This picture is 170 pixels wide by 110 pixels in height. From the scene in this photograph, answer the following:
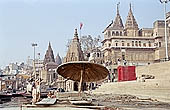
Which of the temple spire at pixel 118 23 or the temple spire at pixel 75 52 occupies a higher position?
the temple spire at pixel 118 23

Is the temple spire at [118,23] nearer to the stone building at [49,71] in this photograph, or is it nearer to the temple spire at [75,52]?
the temple spire at [75,52]

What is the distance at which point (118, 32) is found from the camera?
7419 centimetres

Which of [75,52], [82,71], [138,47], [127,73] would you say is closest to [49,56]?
[138,47]

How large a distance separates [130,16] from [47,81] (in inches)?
1306

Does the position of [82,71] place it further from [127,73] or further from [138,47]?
[138,47]

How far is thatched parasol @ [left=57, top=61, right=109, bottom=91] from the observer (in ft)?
36.3

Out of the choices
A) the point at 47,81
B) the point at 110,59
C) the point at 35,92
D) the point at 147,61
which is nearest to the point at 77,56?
the point at 110,59

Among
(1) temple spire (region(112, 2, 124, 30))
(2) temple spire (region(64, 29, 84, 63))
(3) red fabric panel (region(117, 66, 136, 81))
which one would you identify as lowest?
(3) red fabric panel (region(117, 66, 136, 81))

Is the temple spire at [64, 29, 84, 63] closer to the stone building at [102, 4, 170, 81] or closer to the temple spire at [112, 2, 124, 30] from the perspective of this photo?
the stone building at [102, 4, 170, 81]

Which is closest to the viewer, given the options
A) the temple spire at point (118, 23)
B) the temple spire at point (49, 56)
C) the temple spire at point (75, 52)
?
the temple spire at point (75, 52)

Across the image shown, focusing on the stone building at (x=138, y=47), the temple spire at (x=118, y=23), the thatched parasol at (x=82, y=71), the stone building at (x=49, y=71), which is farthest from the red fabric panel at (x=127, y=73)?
the stone building at (x=49, y=71)

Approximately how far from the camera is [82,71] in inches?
459

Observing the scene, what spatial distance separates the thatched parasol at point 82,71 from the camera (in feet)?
36.3

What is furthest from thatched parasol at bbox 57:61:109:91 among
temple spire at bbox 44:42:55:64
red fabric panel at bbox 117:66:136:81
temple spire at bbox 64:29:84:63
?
temple spire at bbox 44:42:55:64
